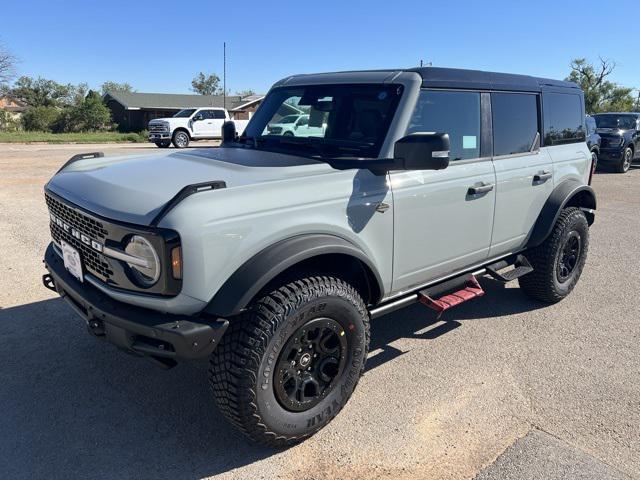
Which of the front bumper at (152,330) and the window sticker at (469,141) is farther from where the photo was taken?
the window sticker at (469,141)

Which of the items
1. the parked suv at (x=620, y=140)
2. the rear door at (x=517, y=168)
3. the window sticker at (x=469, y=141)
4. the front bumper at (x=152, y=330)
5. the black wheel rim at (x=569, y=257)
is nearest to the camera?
the front bumper at (x=152, y=330)

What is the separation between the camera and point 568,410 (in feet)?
10.4

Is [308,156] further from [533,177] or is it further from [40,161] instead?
[40,161]

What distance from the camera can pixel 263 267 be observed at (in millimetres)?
2477

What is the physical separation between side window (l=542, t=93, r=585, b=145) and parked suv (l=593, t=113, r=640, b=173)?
1273 cm

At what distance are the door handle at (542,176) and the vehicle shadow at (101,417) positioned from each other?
303 cm

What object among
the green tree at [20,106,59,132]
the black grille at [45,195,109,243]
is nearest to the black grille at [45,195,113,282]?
the black grille at [45,195,109,243]

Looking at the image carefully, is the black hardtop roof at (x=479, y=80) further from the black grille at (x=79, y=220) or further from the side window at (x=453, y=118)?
the black grille at (x=79, y=220)

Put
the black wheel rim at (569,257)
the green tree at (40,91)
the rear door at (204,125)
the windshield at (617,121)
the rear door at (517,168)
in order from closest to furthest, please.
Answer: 1. the rear door at (517,168)
2. the black wheel rim at (569,257)
3. the windshield at (617,121)
4. the rear door at (204,125)
5. the green tree at (40,91)

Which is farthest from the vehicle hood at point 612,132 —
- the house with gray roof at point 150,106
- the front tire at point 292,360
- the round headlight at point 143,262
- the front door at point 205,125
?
the house with gray roof at point 150,106

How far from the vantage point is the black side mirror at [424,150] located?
2783mm

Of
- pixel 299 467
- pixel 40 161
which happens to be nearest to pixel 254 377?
pixel 299 467

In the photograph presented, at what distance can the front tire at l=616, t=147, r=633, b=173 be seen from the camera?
1603 cm

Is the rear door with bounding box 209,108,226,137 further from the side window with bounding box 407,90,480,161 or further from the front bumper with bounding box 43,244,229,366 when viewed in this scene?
the front bumper with bounding box 43,244,229,366
